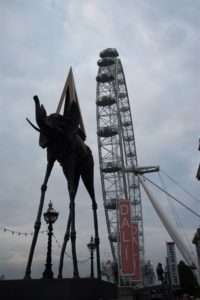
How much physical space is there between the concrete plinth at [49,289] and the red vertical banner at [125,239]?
1674 centimetres

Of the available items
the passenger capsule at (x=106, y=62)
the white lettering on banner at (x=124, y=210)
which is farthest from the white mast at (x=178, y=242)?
the passenger capsule at (x=106, y=62)

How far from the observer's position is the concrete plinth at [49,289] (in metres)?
4.73

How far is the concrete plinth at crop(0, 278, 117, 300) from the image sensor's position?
15.5 feet

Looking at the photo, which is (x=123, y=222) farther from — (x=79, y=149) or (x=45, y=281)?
(x=45, y=281)

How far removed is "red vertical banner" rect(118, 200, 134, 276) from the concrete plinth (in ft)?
54.9

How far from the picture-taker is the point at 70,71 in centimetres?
789

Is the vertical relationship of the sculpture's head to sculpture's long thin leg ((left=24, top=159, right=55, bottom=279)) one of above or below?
above

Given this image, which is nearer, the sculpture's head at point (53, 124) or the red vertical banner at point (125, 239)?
the sculpture's head at point (53, 124)

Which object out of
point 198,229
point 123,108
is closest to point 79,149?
point 123,108

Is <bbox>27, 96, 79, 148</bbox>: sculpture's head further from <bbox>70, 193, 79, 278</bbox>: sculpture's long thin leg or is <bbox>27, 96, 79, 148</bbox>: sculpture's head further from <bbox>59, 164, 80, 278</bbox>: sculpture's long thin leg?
<bbox>70, 193, 79, 278</bbox>: sculpture's long thin leg

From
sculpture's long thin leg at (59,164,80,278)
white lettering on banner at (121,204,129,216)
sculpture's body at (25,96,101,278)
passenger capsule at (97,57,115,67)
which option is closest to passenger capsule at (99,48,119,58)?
passenger capsule at (97,57,115,67)

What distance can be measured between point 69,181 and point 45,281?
222 centimetres

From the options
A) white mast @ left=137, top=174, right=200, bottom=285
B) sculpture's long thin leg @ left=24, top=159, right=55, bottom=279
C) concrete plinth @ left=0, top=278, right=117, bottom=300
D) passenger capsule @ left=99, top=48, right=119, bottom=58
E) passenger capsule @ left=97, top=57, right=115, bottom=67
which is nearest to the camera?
concrete plinth @ left=0, top=278, right=117, bottom=300

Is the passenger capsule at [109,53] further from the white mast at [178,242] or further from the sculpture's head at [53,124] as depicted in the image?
the sculpture's head at [53,124]
